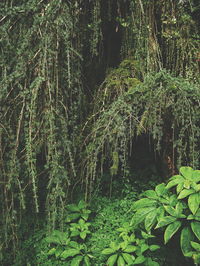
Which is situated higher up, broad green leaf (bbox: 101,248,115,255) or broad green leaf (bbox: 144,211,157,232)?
broad green leaf (bbox: 144,211,157,232)

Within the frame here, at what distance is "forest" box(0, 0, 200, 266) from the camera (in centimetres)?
152

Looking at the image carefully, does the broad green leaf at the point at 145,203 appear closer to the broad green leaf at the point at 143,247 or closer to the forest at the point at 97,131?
the forest at the point at 97,131

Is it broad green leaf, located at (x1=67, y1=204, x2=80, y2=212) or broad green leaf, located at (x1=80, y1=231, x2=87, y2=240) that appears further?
broad green leaf, located at (x1=67, y1=204, x2=80, y2=212)

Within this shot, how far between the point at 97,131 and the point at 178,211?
0.64m

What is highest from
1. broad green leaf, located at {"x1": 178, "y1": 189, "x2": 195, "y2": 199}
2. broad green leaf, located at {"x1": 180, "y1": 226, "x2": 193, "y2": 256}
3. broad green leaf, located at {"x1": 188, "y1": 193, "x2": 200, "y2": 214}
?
broad green leaf, located at {"x1": 178, "y1": 189, "x2": 195, "y2": 199}

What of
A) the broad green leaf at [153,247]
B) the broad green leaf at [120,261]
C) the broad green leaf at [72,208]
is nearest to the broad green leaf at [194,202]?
the broad green leaf at [153,247]

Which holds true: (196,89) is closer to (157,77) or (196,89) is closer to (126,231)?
(157,77)

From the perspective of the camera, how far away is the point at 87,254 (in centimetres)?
189

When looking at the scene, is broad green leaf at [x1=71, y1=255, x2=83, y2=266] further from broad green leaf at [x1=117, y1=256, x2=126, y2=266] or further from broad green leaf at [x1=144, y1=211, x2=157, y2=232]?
broad green leaf at [x1=144, y1=211, x2=157, y2=232]

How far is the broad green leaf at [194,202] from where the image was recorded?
64.6 inches

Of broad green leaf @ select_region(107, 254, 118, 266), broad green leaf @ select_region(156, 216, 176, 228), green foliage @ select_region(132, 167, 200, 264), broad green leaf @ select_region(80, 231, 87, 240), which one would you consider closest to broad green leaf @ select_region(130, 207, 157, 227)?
green foliage @ select_region(132, 167, 200, 264)

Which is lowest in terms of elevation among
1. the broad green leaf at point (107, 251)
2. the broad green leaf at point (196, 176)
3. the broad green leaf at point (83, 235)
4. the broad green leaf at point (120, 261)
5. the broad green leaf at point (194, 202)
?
the broad green leaf at point (120, 261)

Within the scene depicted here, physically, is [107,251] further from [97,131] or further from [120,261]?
[97,131]

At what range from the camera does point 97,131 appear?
187cm
